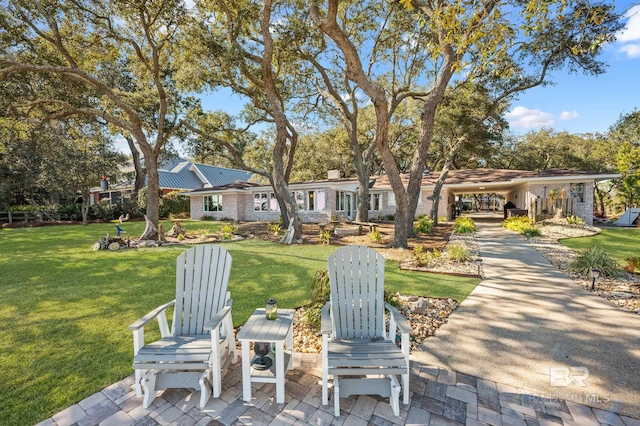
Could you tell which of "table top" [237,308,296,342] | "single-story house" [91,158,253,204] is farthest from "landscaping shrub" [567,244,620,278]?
"single-story house" [91,158,253,204]

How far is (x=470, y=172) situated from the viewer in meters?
19.6

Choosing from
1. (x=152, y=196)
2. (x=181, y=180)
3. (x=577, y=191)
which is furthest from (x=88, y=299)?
(x=181, y=180)

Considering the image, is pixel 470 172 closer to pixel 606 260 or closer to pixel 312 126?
pixel 312 126

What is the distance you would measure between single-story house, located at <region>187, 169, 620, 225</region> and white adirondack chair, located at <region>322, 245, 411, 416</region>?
14.2 m

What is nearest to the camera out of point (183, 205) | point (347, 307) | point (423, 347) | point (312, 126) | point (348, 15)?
point (347, 307)

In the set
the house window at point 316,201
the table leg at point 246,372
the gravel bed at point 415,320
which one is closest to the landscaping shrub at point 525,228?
the gravel bed at point 415,320

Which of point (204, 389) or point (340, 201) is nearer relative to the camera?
point (204, 389)

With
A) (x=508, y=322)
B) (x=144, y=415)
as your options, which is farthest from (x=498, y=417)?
(x=144, y=415)

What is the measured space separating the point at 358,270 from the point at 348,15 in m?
12.1

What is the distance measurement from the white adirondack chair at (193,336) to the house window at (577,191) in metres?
18.6

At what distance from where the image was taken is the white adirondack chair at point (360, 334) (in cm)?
221

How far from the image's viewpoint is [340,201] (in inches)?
757
